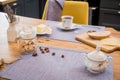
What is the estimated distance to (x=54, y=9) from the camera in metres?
2.21

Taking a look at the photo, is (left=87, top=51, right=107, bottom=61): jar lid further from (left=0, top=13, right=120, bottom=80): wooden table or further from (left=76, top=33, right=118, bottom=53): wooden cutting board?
(left=76, top=33, right=118, bottom=53): wooden cutting board

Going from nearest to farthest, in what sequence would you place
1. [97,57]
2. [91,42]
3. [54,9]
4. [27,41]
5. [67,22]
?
[97,57] → [27,41] → [91,42] → [67,22] → [54,9]

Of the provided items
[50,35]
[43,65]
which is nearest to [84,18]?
[50,35]

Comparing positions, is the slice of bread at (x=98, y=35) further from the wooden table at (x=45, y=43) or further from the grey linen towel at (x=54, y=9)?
the grey linen towel at (x=54, y=9)

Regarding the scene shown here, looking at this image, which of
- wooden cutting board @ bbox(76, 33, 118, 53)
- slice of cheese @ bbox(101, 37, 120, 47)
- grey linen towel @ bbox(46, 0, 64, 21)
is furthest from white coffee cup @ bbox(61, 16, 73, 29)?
grey linen towel @ bbox(46, 0, 64, 21)

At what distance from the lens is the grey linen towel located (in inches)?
85.8

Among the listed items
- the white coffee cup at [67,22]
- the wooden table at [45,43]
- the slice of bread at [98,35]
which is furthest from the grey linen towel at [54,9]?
the slice of bread at [98,35]

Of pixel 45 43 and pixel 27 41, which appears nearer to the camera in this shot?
pixel 27 41

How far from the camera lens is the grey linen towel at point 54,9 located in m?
2.18

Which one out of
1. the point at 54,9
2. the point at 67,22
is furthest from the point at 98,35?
the point at 54,9

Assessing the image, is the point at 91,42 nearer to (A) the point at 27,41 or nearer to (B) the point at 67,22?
(B) the point at 67,22

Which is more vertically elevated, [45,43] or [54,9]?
[54,9]

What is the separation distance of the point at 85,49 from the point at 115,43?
0.66 feet

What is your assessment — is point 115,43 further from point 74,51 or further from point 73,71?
point 73,71
